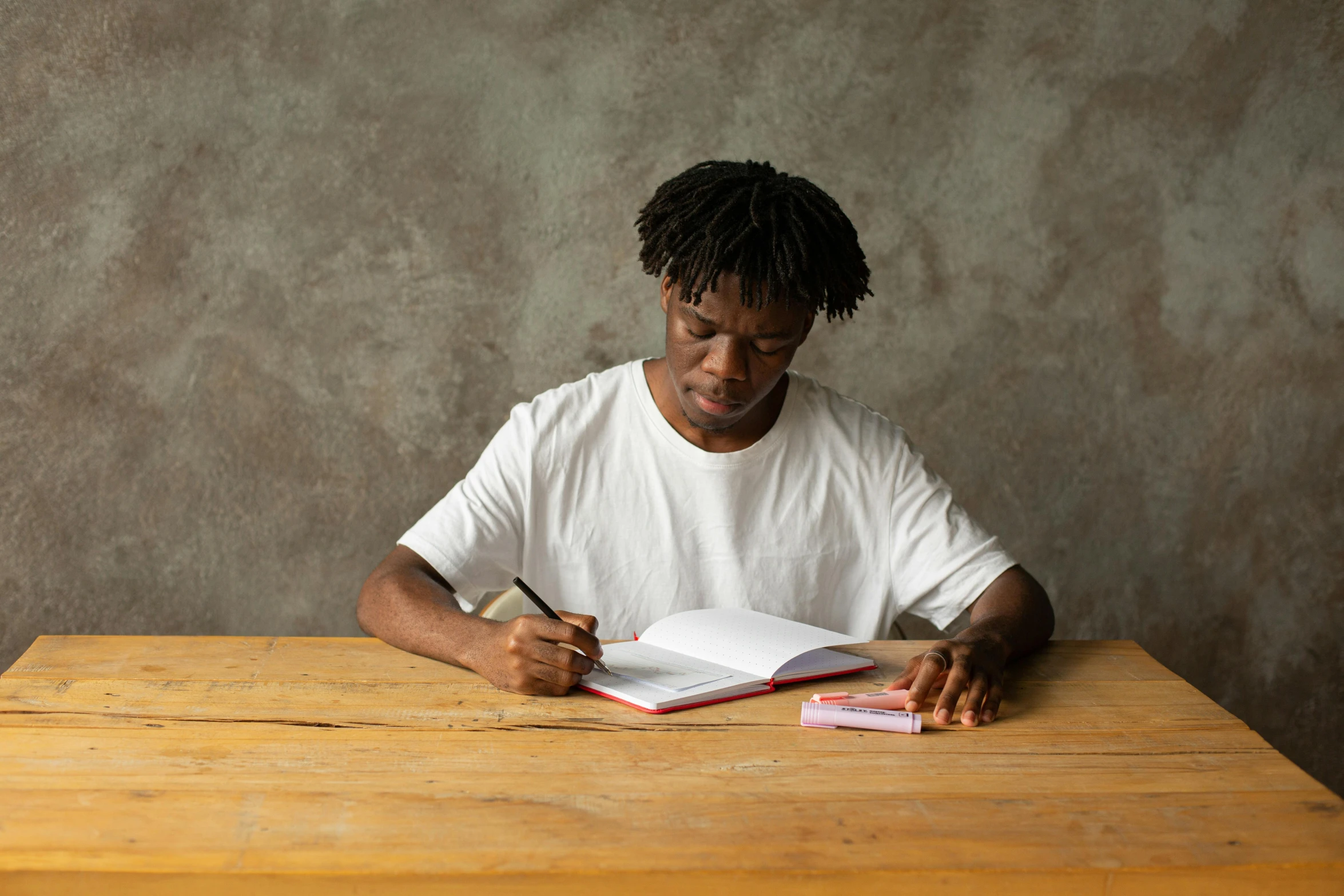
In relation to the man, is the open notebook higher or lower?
lower

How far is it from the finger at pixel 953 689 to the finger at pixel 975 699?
11 millimetres

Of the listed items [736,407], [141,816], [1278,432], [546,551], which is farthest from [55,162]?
[1278,432]

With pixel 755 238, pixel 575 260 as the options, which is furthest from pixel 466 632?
pixel 575 260

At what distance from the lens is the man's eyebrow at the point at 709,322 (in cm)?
177

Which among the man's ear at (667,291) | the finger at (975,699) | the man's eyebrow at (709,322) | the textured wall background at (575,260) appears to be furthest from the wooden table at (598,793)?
the textured wall background at (575,260)

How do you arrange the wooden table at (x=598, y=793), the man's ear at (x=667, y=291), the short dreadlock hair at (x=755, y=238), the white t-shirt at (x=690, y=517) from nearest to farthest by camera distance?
the wooden table at (x=598, y=793), the short dreadlock hair at (x=755, y=238), the man's ear at (x=667, y=291), the white t-shirt at (x=690, y=517)

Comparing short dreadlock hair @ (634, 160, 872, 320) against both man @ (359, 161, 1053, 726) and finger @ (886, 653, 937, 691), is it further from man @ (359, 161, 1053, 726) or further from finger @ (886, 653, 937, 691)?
finger @ (886, 653, 937, 691)

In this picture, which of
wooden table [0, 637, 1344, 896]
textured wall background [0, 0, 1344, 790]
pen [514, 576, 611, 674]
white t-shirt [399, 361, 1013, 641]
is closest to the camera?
wooden table [0, 637, 1344, 896]

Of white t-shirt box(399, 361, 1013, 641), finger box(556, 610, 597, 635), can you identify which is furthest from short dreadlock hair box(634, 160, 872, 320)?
finger box(556, 610, 597, 635)

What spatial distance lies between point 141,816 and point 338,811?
0.19 metres

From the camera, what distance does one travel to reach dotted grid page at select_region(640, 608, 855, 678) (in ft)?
5.05

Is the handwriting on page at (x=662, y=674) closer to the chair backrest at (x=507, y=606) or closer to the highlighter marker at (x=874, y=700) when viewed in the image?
the highlighter marker at (x=874, y=700)

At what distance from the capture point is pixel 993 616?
1735 mm

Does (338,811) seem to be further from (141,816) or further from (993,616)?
(993,616)
